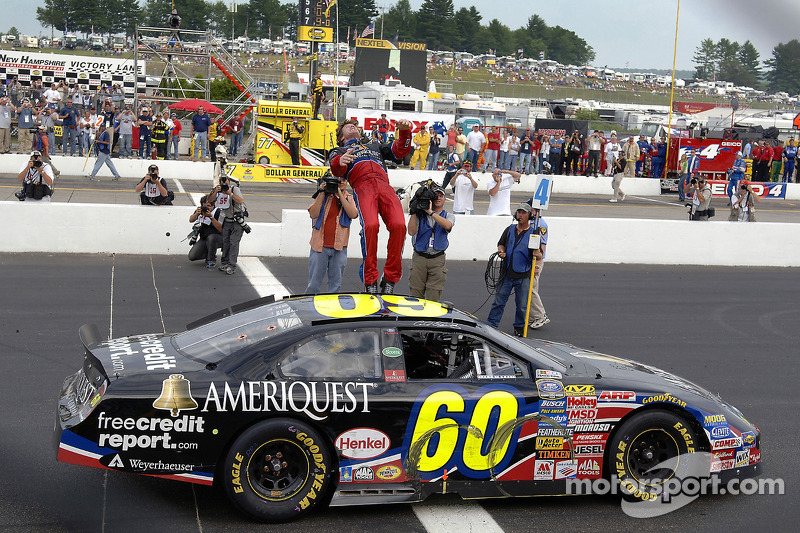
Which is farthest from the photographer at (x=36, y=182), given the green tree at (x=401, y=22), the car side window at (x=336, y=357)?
the green tree at (x=401, y=22)

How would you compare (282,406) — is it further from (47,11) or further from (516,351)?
(47,11)

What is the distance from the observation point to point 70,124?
26.1 m

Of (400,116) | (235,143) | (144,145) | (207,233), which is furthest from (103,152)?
(400,116)

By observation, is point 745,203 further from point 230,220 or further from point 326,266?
point 326,266

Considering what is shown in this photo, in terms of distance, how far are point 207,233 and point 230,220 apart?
536mm

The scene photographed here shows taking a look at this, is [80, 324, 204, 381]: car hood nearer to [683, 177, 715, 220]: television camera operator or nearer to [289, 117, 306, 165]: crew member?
[683, 177, 715, 220]: television camera operator

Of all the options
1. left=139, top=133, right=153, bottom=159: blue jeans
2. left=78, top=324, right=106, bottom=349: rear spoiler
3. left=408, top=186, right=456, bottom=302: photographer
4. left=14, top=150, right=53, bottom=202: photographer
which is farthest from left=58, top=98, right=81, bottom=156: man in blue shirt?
left=78, top=324, right=106, bottom=349: rear spoiler

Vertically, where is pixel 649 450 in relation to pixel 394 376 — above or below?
below

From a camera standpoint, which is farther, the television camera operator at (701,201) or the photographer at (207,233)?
the television camera operator at (701,201)

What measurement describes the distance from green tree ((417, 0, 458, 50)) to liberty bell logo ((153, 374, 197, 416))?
109 meters

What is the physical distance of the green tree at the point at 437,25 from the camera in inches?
4360

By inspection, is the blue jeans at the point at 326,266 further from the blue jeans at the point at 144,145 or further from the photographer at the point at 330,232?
the blue jeans at the point at 144,145

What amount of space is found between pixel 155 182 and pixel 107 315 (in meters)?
4.53

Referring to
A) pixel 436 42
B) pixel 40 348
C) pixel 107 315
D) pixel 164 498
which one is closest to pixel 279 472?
pixel 164 498
